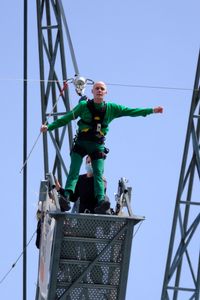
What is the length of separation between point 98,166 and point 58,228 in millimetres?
950

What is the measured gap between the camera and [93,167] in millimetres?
12203

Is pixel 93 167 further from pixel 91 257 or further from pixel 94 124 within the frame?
pixel 91 257

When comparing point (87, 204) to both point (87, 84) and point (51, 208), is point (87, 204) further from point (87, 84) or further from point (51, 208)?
point (87, 84)

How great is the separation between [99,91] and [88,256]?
1.75 m

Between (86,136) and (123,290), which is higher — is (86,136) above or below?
above

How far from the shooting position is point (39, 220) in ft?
43.3

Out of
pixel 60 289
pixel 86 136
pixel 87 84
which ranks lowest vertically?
pixel 60 289

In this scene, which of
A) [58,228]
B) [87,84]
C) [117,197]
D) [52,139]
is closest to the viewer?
[58,228]

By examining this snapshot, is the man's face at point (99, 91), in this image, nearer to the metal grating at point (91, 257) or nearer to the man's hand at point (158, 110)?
the man's hand at point (158, 110)

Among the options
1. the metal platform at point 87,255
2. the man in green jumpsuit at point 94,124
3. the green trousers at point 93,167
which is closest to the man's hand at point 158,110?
the man in green jumpsuit at point 94,124

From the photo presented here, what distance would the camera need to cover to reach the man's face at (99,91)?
12.1 meters

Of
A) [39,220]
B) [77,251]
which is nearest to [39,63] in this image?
[39,220]

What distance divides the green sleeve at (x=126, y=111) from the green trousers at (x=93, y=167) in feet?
1.23

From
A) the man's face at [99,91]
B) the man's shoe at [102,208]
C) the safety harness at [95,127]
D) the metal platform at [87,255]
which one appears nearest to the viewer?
the metal platform at [87,255]
